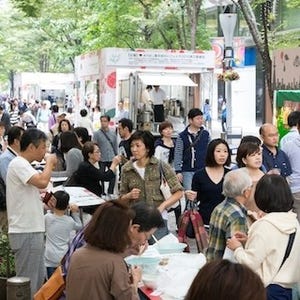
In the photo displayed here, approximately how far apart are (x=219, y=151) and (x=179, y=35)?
1862 cm

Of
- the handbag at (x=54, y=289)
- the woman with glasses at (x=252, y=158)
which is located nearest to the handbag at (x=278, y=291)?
the handbag at (x=54, y=289)

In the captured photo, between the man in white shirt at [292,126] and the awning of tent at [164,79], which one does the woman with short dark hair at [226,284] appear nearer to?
the man in white shirt at [292,126]

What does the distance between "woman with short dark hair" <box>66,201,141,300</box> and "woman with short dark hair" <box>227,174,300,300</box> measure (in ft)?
2.54

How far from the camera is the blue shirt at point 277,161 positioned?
308 inches

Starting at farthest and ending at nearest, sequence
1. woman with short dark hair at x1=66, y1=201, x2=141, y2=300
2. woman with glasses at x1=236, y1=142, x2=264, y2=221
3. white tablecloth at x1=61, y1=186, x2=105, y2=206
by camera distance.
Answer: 1. white tablecloth at x1=61, y1=186, x2=105, y2=206
2. woman with glasses at x1=236, y1=142, x2=264, y2=221
3. woman with short dark hair at x1=66, y1=201, x2=141, y2=300

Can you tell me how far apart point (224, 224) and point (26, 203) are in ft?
6.17

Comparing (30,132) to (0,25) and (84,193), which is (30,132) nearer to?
(84,193)

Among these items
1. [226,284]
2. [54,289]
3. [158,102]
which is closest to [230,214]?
[54,289]

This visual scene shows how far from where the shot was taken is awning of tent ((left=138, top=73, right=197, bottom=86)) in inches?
738

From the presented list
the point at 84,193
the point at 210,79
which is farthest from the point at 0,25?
the point at 84,193

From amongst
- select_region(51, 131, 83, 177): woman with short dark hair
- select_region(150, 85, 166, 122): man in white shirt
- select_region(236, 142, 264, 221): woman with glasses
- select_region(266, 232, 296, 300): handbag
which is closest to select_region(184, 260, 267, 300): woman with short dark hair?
select_region(266, 232, 296, 300): handbag

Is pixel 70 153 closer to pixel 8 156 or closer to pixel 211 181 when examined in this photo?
pixel 8 156

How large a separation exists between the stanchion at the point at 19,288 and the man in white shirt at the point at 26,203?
0.57 feet

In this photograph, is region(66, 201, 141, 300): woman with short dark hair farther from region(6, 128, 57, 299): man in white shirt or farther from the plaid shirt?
region(6, 128, 57, 299): man in white shirt
